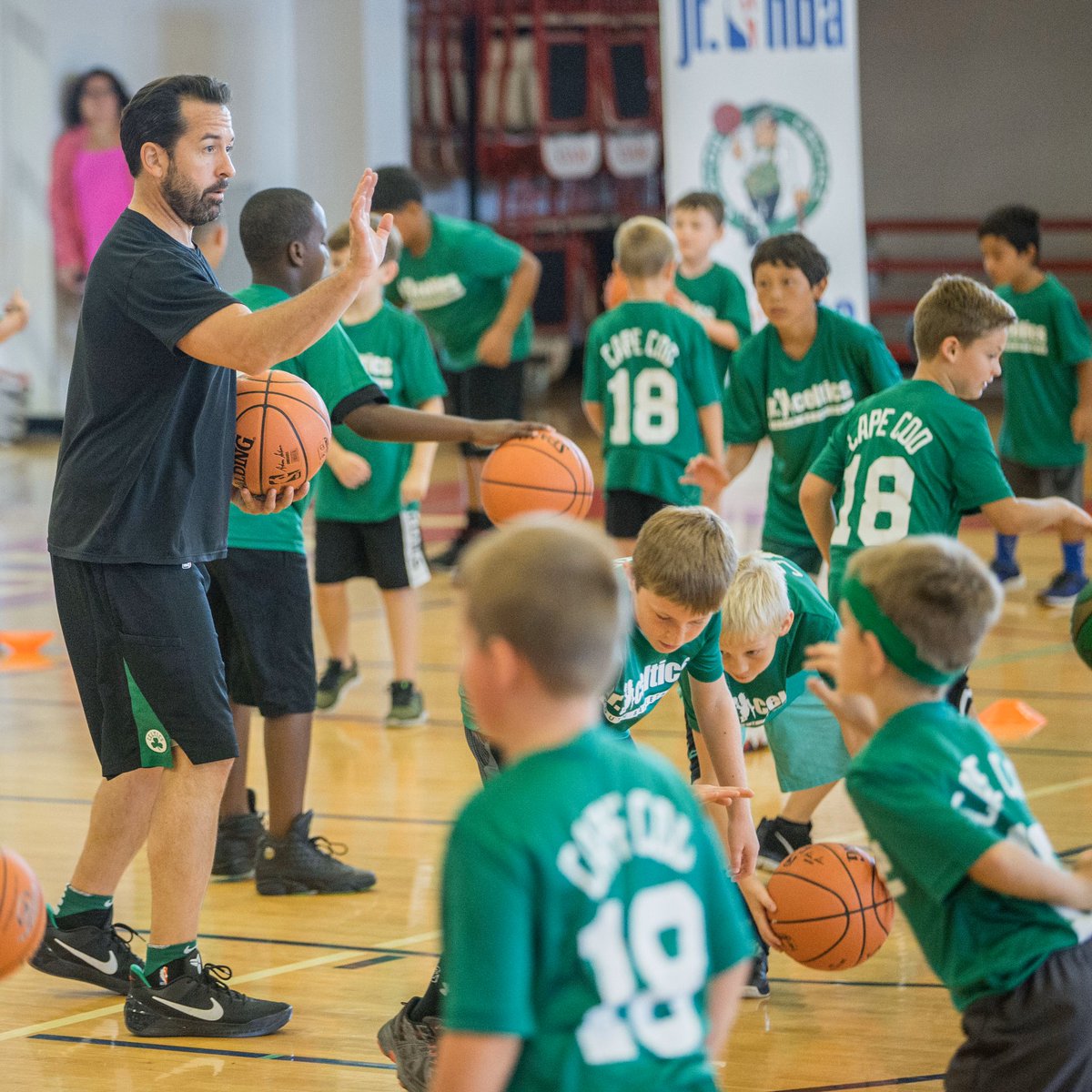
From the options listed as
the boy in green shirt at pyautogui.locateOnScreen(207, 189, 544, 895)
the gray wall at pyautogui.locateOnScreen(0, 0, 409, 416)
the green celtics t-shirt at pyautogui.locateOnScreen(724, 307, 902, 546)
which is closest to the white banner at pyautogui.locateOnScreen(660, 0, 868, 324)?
the gray wall at pyautogui.locateOnScreen(0, 0, 409, 416)

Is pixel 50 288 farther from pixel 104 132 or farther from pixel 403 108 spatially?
pixel 403 108

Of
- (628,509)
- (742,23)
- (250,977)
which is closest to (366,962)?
(250,977)

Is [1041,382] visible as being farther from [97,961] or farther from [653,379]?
[97,961]

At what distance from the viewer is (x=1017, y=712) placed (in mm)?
6219

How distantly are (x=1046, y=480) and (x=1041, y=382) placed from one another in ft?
1.60

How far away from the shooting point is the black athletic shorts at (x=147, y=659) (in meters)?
3.47

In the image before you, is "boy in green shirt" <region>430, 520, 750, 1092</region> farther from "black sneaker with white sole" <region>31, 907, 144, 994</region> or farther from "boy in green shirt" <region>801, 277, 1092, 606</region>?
"boy in green shirt" <region>801, 277, 1092, 606</region>

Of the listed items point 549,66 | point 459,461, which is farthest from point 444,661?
point 549,66

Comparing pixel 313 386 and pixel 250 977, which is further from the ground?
pixel 313 386

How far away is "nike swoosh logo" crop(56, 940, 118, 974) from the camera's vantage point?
12.7 ft

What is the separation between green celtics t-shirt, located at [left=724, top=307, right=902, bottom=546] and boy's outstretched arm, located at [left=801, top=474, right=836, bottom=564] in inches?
39.4

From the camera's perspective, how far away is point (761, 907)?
362cm

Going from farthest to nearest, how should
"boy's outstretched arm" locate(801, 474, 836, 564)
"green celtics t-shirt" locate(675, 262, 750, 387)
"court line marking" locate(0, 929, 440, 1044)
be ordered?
1. "green celtics t-shirt" locate(675, 262, 750, 387)
2. "boy's outstretched arm" locate(801, 474, 836, 564)
3. "court line marking" locate(0, 929, 440, 1044)

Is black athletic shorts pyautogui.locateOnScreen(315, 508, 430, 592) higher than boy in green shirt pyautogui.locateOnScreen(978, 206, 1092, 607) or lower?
lower
